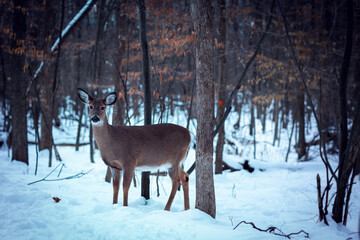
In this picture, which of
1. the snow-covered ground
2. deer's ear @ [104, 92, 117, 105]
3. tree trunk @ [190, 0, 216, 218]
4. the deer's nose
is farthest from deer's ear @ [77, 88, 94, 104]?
tree trunk @ [190, 0, 216, 218]

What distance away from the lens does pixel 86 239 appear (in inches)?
118

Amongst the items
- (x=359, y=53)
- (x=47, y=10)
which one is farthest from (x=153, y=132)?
(x=47, y=10)

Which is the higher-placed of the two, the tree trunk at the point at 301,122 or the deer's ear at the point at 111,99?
the deer's ear at the point at 111,99

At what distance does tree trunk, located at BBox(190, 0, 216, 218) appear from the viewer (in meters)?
3.60

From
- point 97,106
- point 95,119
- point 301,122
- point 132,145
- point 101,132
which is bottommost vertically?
point 301,122

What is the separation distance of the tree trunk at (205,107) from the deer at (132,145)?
42.1 inches

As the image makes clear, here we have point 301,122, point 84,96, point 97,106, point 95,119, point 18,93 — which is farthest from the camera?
point 301,122

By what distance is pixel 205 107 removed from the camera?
362 cm

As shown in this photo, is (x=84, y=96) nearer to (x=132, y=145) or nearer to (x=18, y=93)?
(x=132, y=145)

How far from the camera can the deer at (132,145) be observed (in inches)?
166

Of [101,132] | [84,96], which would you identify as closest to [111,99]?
[84,96]

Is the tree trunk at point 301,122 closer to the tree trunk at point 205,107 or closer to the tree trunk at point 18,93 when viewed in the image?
the tree trunk at point 205,107

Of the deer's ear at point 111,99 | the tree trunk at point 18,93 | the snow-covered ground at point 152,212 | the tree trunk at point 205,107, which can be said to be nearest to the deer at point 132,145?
the deer's ear at point 111,99

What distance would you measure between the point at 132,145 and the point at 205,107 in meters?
1.49
